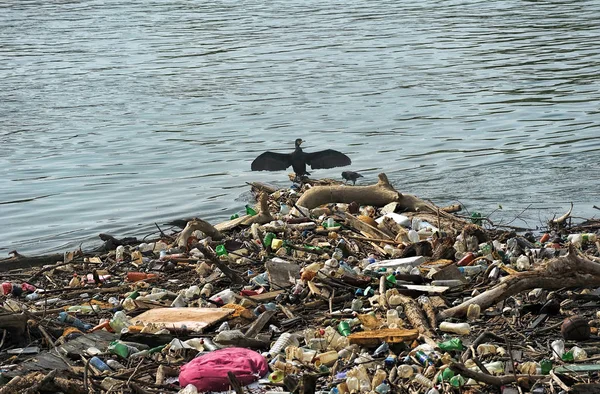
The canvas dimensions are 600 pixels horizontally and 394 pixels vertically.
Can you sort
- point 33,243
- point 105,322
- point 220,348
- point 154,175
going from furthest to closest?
1. point 154,175
2. point 33,243
3. point 105,322
4. point 220,348

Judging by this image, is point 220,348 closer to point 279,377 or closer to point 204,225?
point 279,377

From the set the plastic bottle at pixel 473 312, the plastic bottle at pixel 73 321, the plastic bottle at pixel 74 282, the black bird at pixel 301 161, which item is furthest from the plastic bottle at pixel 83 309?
the black bird at pixel 301 161

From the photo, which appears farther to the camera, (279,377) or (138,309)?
(138,309)

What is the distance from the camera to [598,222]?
8.27 meters

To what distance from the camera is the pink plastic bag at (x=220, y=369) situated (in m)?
4.87

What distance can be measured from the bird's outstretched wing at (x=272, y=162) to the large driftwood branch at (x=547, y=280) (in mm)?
6279

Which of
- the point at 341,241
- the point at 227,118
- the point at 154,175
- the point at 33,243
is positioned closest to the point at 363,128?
the point at 227,118

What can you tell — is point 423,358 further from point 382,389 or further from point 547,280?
point 547,280

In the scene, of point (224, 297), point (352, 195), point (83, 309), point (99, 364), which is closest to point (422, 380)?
point (99, 364)

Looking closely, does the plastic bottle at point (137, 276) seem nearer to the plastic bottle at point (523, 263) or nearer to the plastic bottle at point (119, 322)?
the plastic bottle at point (119, 322)

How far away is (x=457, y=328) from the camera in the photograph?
5312mm

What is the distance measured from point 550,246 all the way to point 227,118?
10135 mm

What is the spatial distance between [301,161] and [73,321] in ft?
19.8

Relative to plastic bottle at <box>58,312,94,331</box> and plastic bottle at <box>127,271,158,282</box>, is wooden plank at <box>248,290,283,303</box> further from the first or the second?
plastic bottle at <box>127,271,158,282</box>
